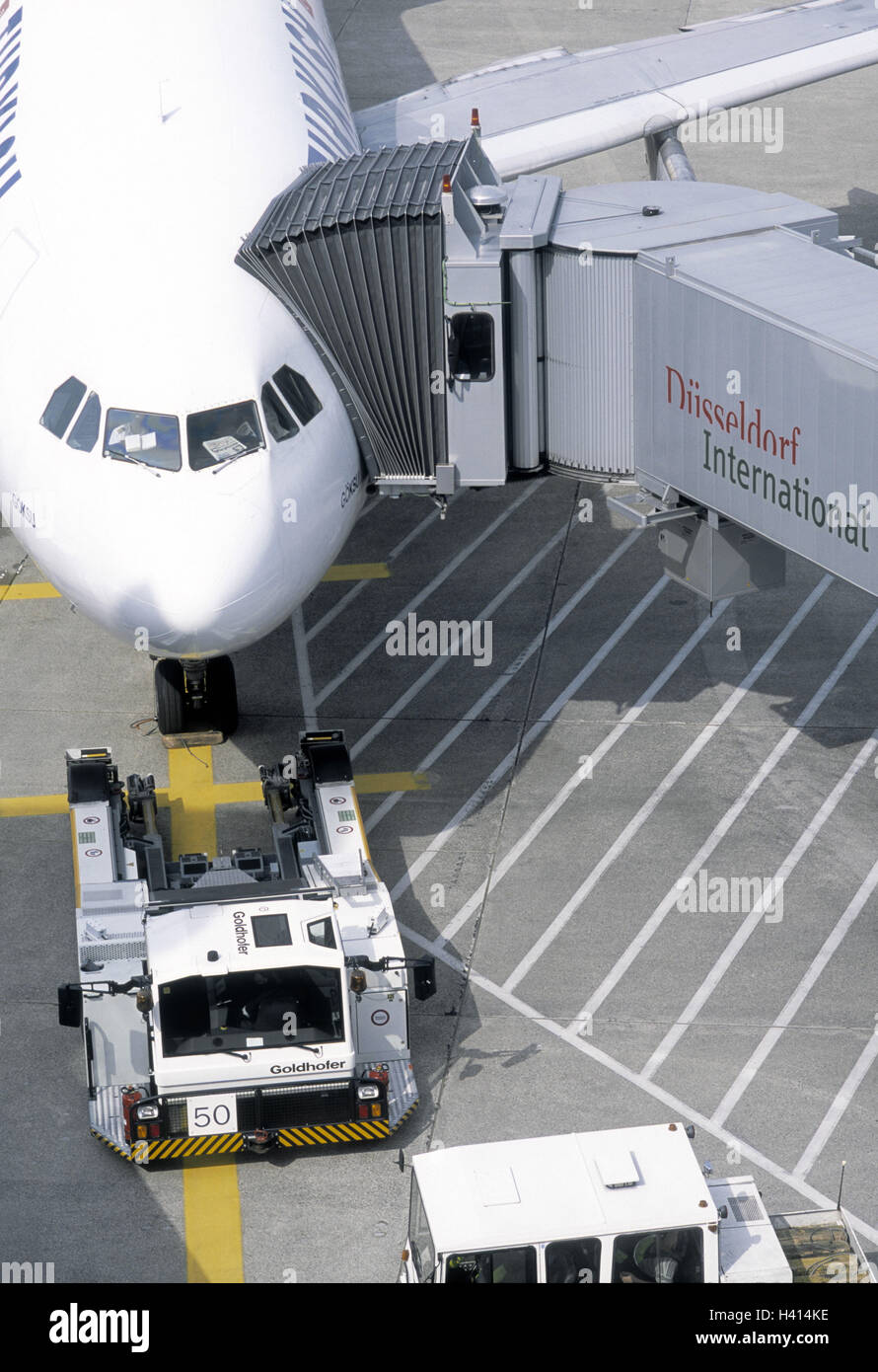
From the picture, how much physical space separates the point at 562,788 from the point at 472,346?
6071 millimetres

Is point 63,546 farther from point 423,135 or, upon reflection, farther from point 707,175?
point 707,175

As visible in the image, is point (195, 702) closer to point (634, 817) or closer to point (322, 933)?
point (634, 817)

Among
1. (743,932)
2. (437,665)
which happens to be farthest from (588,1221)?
(437,665)

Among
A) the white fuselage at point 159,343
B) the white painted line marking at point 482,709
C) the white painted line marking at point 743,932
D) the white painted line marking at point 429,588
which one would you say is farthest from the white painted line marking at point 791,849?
the white fuselage at point 159,343

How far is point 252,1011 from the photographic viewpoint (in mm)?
19234

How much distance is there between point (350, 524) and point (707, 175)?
24072 millimetres

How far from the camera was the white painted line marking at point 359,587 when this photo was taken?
29.1 meters

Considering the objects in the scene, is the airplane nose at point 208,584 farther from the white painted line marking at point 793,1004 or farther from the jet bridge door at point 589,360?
the white painted line marking at point 793,1004

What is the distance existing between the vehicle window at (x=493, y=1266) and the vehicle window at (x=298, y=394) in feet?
33.6

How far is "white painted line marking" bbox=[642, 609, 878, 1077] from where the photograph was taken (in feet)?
68.3

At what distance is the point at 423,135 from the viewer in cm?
3175

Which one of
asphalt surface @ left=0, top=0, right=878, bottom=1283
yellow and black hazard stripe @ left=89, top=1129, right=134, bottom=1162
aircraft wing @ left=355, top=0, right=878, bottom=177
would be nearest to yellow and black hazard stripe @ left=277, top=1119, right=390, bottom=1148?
asphalt surface @ left=0, top=0, right=878, bottom=1283

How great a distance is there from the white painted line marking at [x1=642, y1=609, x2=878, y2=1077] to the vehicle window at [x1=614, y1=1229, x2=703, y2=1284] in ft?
14.2

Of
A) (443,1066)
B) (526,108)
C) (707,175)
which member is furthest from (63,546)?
(707,175)
